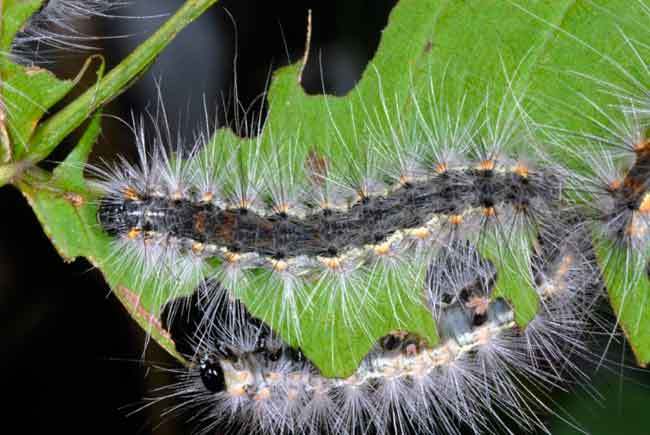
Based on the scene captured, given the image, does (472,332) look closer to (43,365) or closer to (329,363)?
(329,363)

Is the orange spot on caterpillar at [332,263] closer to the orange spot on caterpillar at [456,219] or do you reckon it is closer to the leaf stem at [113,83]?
the orange spot on caterpillar at [456,219]

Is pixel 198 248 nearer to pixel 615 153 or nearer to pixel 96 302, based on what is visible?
pixel 96 302

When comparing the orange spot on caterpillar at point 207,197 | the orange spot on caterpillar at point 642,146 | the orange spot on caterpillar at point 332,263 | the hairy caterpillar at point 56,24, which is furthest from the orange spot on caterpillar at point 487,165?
the hairy caterpillar at point 56,24

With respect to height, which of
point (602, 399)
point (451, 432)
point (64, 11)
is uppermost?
point (64, 11)

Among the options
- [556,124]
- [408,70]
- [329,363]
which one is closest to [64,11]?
[408,70]

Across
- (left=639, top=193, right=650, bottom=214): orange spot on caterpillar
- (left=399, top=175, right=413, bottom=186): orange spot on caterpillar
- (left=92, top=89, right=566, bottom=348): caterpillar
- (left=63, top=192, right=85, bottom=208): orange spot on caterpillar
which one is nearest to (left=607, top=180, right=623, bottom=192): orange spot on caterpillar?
(left=639, top=193, right=650, bottom=214): orange spot on caterpillar

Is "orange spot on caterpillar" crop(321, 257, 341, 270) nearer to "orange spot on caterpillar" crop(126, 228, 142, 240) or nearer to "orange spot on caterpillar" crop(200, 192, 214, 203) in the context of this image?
"orange spot on caterpillar" crop(200, 192, 214, 203)
